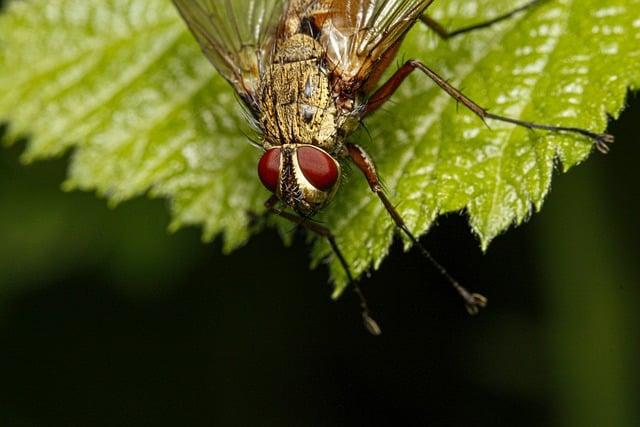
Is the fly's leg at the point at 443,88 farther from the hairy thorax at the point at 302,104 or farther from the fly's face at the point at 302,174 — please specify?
the fly's face at the point at 302,174

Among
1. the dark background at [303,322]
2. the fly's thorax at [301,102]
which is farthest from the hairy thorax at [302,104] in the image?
the dark background at [303,322]

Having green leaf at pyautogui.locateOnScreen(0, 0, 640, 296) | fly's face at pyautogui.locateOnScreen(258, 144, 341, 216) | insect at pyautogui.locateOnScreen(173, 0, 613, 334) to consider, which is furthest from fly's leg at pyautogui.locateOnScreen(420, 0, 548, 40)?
fly's face at pyautogui.locateOnScreen(258, 144, 341, 216)

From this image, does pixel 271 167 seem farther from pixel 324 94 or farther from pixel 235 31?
pixel 235 31

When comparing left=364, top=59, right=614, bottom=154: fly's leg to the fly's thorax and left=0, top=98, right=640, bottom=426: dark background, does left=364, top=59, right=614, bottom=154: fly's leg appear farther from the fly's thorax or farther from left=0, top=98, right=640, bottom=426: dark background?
left=0, top=98, right=640, bottom=426: dark background

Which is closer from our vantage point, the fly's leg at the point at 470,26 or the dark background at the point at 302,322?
the fly's leg at the point at 470,26

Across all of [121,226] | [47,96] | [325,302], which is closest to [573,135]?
[325,302]

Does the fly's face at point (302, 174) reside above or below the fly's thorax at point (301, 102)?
below

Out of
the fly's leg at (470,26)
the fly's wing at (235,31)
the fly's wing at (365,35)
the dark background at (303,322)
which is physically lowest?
the dark background at (303,322)
